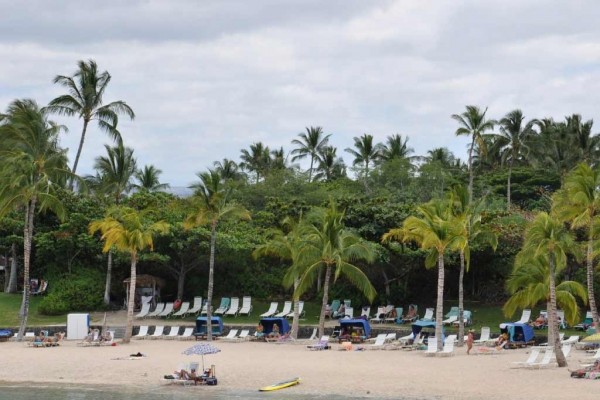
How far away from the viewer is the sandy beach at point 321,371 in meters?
20.4

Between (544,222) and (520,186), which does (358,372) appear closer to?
(544,222)

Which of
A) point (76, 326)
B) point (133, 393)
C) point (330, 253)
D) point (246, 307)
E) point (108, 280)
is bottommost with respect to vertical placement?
point (133, 393)

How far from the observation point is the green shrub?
4078 centimetres

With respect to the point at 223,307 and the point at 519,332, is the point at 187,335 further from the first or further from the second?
the point at 519,332

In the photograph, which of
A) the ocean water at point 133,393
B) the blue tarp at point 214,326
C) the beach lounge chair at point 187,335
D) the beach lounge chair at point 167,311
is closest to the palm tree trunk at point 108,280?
the beach lounge chair at point 167,311

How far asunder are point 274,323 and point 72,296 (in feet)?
41.1

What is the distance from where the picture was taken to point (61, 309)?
40781mm

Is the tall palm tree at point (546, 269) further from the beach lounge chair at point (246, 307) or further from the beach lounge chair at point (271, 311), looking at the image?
the beach lounge chair at point (246, 307)

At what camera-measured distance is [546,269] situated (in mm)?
27609

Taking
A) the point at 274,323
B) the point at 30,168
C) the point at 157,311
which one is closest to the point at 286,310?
the point at 274,323

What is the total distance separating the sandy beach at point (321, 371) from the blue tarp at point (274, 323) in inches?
89.5

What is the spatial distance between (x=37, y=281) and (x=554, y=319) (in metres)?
32.0

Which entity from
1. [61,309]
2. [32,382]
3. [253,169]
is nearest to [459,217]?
[32,382]

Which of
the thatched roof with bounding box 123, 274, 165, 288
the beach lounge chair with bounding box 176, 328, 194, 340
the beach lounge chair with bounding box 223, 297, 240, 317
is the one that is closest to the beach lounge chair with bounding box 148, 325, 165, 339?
the beach lounge chair with bounding box 176, 328, 194, 340
